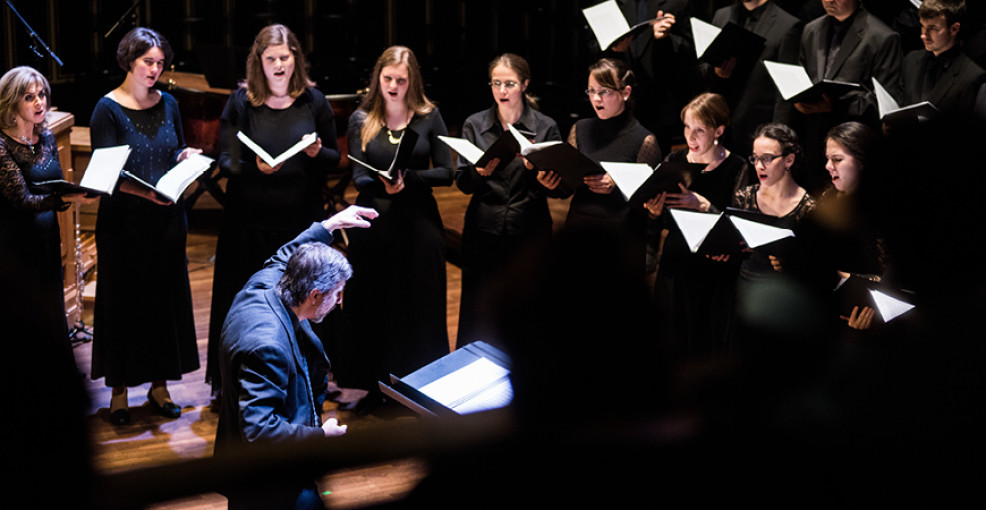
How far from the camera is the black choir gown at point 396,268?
3.88 m

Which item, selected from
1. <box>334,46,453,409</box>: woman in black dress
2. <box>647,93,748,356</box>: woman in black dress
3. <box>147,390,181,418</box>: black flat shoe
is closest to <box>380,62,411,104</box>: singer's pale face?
<box>334,46,453,409</box>: woman in black dress

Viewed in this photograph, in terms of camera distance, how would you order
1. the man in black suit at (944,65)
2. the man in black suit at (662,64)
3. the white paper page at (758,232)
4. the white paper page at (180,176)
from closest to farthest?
the white paper page at (758,232)
the white paper page at (180,176)
the man in black suit at (944,65)
the man in black suit at (662,64)

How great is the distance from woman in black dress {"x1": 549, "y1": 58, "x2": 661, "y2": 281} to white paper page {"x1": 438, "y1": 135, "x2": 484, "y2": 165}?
0.39 m

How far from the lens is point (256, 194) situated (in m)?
3.89

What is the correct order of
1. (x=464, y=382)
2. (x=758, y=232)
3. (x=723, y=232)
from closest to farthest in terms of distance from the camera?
(x=464, y=382)
(x=758, y=232)
(x=723, y=232)

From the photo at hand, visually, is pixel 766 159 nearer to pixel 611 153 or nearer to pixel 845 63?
pixel 611 153

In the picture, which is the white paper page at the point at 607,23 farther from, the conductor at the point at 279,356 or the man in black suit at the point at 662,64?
Result: the conductor at the point at 279,356

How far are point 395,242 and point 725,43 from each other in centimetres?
163

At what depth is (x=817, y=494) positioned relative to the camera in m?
0.96

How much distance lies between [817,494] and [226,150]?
3.37 meters

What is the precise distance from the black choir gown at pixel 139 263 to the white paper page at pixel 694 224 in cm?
192

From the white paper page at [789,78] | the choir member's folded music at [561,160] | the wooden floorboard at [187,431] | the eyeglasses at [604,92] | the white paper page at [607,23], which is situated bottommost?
the wooden floorboard at [187,431]

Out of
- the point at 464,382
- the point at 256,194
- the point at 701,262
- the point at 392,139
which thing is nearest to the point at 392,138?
the point at 392,139

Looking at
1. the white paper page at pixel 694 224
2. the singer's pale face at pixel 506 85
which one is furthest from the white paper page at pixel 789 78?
the singer's pale face at pixel 506 85
